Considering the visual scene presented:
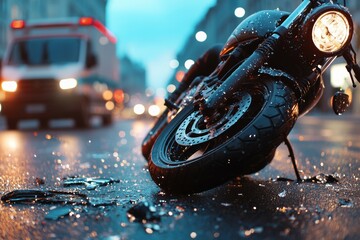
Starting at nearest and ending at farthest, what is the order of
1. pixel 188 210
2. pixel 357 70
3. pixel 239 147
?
pixel 188 210, pixel 239 147, pixel 357 70

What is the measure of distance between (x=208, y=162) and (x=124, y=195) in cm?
77

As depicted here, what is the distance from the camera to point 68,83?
15391 millimetres

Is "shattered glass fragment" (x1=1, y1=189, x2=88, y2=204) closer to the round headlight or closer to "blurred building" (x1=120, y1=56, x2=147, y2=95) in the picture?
the round headlight

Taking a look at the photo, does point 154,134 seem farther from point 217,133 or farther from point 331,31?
point 331,31

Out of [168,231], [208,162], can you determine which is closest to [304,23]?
[208,162]

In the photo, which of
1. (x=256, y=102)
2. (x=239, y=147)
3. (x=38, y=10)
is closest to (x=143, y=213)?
(x=239, y=147)

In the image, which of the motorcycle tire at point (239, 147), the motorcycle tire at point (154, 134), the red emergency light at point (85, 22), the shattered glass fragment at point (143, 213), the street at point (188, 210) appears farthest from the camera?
the red emergency light at point (85, 22)

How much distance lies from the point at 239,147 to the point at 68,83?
500 inches

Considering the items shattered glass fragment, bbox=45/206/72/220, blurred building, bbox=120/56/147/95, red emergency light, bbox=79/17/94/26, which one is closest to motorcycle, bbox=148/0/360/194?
shattered glass fragment, bbox=45/206/72/220

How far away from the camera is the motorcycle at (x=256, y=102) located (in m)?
3.26

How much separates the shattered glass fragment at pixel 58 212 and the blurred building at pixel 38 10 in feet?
159

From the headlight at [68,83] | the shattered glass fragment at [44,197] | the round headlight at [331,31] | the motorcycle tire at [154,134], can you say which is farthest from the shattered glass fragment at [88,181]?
the headlight at [68,83]

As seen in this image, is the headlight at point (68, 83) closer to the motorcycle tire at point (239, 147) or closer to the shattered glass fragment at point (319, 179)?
the shattered glass fragment at point (319, 179)

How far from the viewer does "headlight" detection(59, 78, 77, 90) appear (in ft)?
50.4
